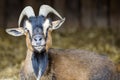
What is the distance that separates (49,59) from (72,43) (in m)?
5.72

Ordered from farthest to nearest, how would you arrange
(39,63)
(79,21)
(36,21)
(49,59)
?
(79,21) < (49,59) < (39,63) < (36,21)

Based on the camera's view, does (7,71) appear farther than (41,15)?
Yes

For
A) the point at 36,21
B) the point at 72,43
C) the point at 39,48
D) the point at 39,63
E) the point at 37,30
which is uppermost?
the point at 36,21

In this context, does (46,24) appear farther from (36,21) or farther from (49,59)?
(49,59)

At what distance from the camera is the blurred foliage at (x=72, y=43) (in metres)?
16.0

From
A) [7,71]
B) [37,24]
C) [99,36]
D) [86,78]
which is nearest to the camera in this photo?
[37,24]

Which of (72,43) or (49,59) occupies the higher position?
(49,59)

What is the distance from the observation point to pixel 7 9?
60.2 feet

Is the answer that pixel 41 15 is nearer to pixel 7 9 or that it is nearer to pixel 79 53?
pixel 79 53

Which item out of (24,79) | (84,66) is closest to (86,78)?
(84,66)

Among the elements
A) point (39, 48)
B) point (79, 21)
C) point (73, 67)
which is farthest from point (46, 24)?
point (79, 21)

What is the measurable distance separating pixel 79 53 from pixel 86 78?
0.65 metres

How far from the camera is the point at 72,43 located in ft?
57.3

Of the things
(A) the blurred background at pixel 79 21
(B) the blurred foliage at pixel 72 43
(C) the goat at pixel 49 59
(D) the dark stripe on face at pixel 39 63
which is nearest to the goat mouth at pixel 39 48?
(C) the goat at pixel 49 59
